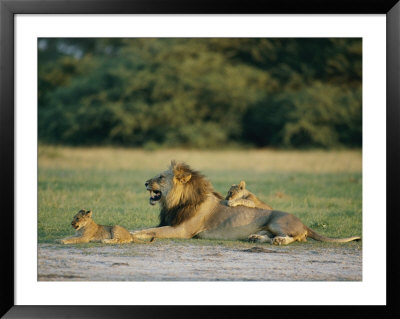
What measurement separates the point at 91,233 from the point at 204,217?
57.8 inches

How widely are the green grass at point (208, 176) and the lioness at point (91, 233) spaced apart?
385 millimetres

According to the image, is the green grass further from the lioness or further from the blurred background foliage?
the blurred background foliage

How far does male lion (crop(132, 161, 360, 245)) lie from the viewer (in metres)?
7.79

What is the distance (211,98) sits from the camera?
84.5ft

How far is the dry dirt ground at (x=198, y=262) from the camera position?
614 centimetres

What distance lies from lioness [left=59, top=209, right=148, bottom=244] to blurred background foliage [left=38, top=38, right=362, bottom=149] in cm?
1630

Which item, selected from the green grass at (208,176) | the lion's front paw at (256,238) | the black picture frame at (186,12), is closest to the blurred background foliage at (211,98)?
the green grass at (208,176)

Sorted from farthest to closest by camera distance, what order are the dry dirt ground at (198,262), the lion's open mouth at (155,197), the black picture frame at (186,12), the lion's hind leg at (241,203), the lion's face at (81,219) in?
the lion's open mouth at (155,197) < the lion's hind leg at (241,203) < the lion's face at (81,219) < the dry dirt ground at (198,262) < the black picture frame at (186,12)

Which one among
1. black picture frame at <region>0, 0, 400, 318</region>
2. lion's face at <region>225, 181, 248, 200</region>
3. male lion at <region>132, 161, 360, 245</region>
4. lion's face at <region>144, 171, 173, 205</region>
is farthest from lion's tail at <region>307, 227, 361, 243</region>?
black picture frame at <region>0, 0, 400, 318</region>

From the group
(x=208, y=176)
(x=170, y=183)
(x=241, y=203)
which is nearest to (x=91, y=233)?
(x=170, y=183)

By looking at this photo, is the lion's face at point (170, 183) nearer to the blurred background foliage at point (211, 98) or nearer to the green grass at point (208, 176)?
Answer: the green grass at point (208, 176)

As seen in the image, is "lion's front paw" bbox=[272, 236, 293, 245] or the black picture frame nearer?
the black picture frame

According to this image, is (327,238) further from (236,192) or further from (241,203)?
(236,192)

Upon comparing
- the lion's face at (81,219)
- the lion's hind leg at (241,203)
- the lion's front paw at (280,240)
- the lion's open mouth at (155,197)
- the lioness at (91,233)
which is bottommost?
the lion's front paw at (280,240)
